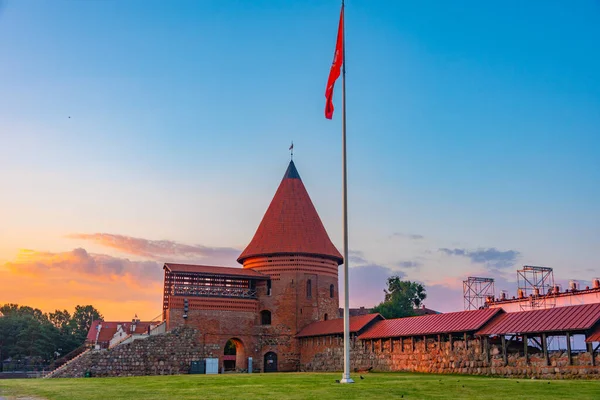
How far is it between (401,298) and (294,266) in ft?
101

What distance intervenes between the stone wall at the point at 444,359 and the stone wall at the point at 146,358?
7.98 metres

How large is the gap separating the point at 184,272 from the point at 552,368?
2418cm

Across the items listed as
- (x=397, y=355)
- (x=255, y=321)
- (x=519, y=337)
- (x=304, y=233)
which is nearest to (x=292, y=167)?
(x=304, y=233)

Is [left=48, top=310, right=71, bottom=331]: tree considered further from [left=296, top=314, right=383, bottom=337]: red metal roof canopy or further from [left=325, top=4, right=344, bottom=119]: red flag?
[left=325, top=4, right=344, bottom=119]: red flag

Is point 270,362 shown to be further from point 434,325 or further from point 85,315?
point 85,315

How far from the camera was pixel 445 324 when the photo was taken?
97.1 feet

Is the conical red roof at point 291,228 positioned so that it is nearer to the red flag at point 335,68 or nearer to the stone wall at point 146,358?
the stone wall at point 146,358

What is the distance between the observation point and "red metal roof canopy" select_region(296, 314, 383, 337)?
1420 inches

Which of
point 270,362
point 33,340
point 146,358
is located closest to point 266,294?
point 270,362

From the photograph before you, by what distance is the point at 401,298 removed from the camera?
2830 inches

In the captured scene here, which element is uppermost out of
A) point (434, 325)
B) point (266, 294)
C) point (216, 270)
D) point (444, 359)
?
point (216, 270)

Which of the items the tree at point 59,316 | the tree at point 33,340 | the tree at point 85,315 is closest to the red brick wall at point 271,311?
the tree at point 33,340

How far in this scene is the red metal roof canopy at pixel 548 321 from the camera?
22.8 metres

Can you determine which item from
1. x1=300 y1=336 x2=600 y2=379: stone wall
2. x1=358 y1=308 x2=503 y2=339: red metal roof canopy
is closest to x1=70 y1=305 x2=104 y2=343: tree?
x1=300 y1=336 x2=600 y2=379: stone wall
